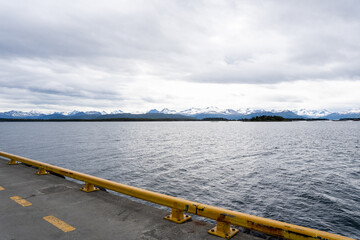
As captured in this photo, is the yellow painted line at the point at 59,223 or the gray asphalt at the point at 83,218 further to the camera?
the yellow painted line at the point at 59,223

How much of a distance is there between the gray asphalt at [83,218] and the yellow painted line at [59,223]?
7 cm

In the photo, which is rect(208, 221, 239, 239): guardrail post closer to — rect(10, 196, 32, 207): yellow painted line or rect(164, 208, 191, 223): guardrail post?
rect(164, 208, 191, 223): guardrail post

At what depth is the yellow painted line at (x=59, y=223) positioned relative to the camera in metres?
5.03

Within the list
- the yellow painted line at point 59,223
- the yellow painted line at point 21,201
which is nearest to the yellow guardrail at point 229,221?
the yellow painted line at point 59,223

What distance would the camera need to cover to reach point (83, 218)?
5602mm

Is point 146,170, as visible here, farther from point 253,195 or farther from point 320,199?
point 320,199

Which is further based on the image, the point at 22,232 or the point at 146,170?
the point at 146,170

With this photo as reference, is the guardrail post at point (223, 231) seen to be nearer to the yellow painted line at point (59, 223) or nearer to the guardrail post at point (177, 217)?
the guardrail post at point (177, 217)

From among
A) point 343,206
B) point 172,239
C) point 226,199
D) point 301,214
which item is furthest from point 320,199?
point 172,239

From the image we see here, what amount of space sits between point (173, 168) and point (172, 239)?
18.1 metres

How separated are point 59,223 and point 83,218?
51cm

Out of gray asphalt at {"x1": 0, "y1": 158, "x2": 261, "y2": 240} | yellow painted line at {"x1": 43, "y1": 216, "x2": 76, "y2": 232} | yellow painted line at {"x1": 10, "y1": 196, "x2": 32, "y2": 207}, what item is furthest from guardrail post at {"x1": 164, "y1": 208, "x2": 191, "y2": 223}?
yellow painted line at {"x1": 10, "y1": 196, "x2": 32, "y2": 207}

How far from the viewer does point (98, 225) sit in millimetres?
5227

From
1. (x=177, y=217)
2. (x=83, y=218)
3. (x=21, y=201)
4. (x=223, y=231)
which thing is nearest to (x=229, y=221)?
(x=223, y=231)
